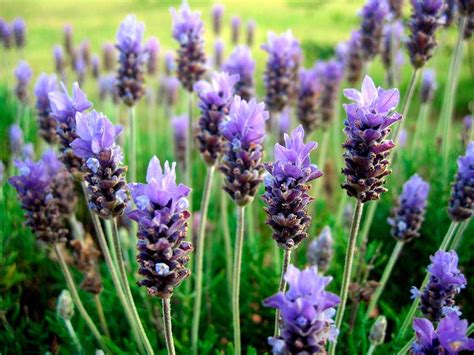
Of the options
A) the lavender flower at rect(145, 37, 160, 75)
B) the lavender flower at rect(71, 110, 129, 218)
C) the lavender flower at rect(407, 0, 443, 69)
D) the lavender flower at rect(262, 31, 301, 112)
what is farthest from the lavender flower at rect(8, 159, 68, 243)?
the lavender flower at rect(145, 37, 160, 75)

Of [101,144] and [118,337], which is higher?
[101,144]

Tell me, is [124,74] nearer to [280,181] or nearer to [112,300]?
[112,300]

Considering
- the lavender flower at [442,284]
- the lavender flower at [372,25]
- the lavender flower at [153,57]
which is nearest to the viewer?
the lavender flower at [442,284]

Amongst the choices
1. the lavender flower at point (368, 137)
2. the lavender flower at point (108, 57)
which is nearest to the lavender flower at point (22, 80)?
the lavender flower at point (108, 57)

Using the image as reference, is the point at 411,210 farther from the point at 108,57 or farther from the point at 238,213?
the point at 108,57

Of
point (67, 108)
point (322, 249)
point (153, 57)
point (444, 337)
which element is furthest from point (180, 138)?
point (444, 337)

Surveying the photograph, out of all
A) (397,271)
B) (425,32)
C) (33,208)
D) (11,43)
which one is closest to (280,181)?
(33,208)

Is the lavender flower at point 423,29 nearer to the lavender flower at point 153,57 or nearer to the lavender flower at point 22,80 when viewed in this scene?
the lavender flower at point 153,57
